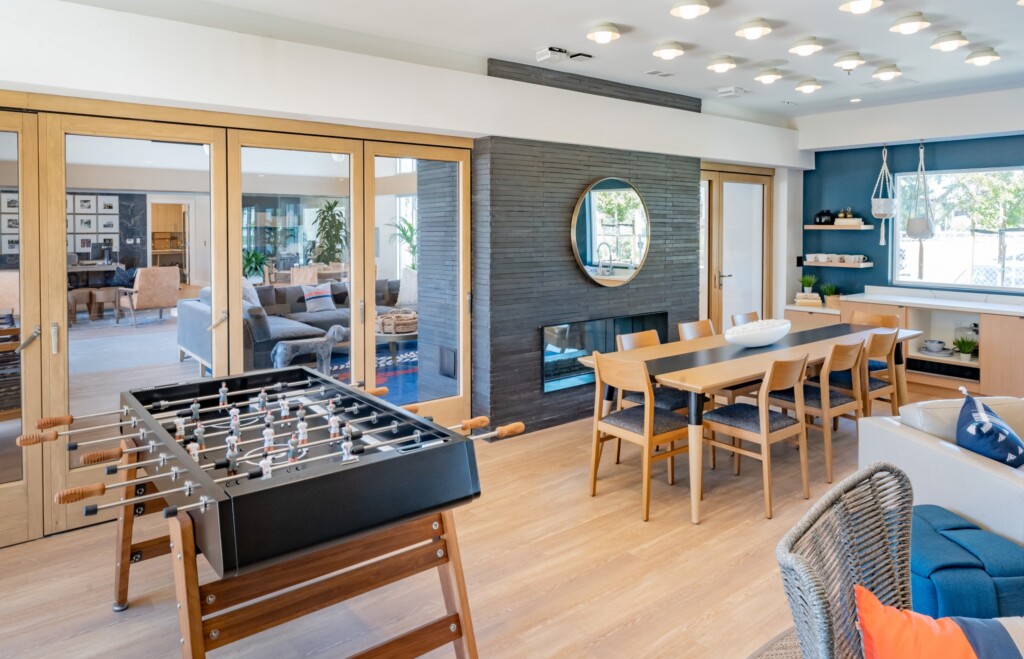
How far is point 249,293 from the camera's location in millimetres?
4172

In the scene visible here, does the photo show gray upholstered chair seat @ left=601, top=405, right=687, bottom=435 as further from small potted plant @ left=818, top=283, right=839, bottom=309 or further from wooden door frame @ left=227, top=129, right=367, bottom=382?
small potted plant @ left=818, top=283, right=839, bottom=309

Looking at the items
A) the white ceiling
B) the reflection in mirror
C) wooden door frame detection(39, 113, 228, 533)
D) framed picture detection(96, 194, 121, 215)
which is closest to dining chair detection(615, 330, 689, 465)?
the reflection in mirror

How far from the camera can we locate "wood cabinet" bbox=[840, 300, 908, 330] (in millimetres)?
6559

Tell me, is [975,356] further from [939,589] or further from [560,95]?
[939,589]

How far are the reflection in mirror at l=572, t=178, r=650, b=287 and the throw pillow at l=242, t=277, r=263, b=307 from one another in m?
2.42

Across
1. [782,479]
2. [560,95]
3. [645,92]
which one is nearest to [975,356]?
[782,479]

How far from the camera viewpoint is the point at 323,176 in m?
4.41

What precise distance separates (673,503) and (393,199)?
8.65ft

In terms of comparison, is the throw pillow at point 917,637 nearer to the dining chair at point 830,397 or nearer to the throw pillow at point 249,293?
the dining chair at point 830,397

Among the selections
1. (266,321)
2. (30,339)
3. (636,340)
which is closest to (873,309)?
(636,340)

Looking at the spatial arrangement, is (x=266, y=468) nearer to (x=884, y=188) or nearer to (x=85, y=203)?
(x=85, y=203)

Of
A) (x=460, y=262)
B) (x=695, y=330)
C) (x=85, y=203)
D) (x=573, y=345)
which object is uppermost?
(x=85, y=203)

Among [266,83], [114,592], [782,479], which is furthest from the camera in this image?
[782,479]

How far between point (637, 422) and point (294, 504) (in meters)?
2.41
